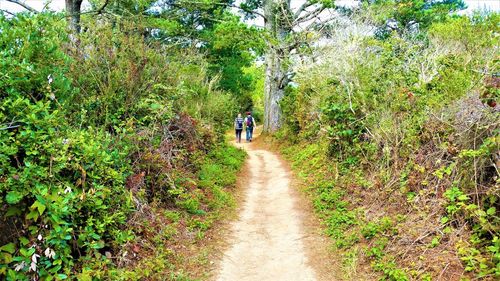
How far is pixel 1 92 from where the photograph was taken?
421 cm

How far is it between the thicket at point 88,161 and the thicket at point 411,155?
2975 millimetres

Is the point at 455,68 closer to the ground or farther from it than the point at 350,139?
farther from it

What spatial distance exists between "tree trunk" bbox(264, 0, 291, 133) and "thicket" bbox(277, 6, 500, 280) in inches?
187

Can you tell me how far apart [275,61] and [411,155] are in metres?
11.8

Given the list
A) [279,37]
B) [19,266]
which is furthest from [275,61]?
[19,266]

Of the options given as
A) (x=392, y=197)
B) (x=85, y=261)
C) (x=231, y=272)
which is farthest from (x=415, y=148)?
(x=85, y=261)

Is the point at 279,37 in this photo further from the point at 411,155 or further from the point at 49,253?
the point at 49,253

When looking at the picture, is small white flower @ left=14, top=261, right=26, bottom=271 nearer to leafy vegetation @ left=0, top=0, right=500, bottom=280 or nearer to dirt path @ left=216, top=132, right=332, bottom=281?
leafy vegetation @ left=0, top=0, right=500, bottom=280

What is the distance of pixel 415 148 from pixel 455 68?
2.68 meters

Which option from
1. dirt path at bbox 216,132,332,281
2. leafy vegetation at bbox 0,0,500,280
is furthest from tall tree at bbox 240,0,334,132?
dirt path at bbox 216,132,332,281

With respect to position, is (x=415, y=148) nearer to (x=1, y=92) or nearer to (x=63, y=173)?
(x=63, y=173)

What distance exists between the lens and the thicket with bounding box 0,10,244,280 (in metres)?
3.89

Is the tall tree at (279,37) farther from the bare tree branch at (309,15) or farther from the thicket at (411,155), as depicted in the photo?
the thicket at (411,155)

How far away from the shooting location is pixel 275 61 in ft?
58.3
